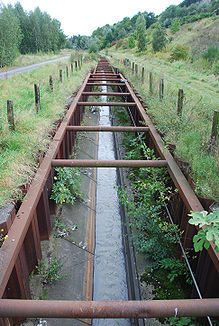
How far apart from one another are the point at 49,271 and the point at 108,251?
54.9 inches

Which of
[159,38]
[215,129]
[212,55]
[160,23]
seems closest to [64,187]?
[215,129]

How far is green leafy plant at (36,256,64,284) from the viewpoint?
3.42 m

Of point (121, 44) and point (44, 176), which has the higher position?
point (121, 44)

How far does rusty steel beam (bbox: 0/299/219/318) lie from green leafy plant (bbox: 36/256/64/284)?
1.46 meters

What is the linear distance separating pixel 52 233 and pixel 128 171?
300 cm

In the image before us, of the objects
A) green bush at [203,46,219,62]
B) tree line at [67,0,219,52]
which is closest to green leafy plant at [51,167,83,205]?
green bush at [203,46,219,62]

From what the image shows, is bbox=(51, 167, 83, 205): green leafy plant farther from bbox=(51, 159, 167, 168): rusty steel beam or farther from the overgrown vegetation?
the overgrown vegetation

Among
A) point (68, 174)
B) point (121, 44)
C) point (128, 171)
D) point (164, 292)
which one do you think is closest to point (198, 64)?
point (128, 171)

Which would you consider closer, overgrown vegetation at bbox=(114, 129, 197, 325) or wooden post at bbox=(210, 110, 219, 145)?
overgrown vegetation at bbox=(114, 129, 197, 325)

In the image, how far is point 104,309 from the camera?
1.93 m

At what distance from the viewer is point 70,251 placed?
162 inches

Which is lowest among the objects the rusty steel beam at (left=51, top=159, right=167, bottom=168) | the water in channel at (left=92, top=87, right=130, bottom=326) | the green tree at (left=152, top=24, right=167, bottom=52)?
the water in channel at (left=92, top=87, right=130, bottom=326)

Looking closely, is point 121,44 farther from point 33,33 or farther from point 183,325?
point 183,325

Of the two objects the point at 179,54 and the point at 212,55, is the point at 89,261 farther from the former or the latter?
the point at 179,54
